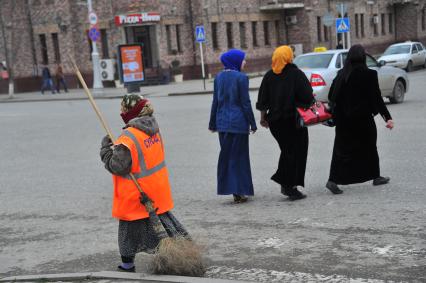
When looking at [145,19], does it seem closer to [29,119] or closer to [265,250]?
[29,119]

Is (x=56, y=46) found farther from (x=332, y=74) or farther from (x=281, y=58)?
(x=281, y=58)

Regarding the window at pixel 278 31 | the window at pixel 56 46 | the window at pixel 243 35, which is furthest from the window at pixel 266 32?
the window at pixel 56 46

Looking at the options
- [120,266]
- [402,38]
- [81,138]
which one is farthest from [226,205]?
[402,38]

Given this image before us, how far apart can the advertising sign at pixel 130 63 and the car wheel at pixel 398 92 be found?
1535cm

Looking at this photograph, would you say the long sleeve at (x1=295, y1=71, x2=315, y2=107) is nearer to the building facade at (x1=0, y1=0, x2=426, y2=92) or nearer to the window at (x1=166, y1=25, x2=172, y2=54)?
the building facade at (x1=0, y1=0, x2=426, y2=92)

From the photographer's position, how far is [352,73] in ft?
25.0

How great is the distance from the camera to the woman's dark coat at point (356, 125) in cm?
764

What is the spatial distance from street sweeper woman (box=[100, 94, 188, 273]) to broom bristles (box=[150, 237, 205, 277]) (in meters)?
0.15

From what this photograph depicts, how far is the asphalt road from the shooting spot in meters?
5.38

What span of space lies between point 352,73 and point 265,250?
9.01ft

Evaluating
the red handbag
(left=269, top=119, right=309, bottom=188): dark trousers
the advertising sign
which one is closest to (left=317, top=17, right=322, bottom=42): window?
the advertising sign

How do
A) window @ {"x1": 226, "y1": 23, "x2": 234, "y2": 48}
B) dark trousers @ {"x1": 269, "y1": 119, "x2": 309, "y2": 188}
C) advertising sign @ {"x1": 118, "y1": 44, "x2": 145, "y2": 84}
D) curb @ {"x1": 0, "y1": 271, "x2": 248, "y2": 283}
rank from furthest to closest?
window @ {"x1": 226, "y1": 23, "x2": 234, "y2": 48} → advertising sign @ {"x1": 118, "y1": 44, "x2": 145, "y2": 84} → dark trousers @ {"x1": 269, "y1": 119, "x2": 309, "y2": 188} → curb @ {"x1": 0, "y1": 271, "x2": 248, "y2": 283}

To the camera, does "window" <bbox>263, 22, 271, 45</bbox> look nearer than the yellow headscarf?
No

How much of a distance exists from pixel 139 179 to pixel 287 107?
9.09ft
